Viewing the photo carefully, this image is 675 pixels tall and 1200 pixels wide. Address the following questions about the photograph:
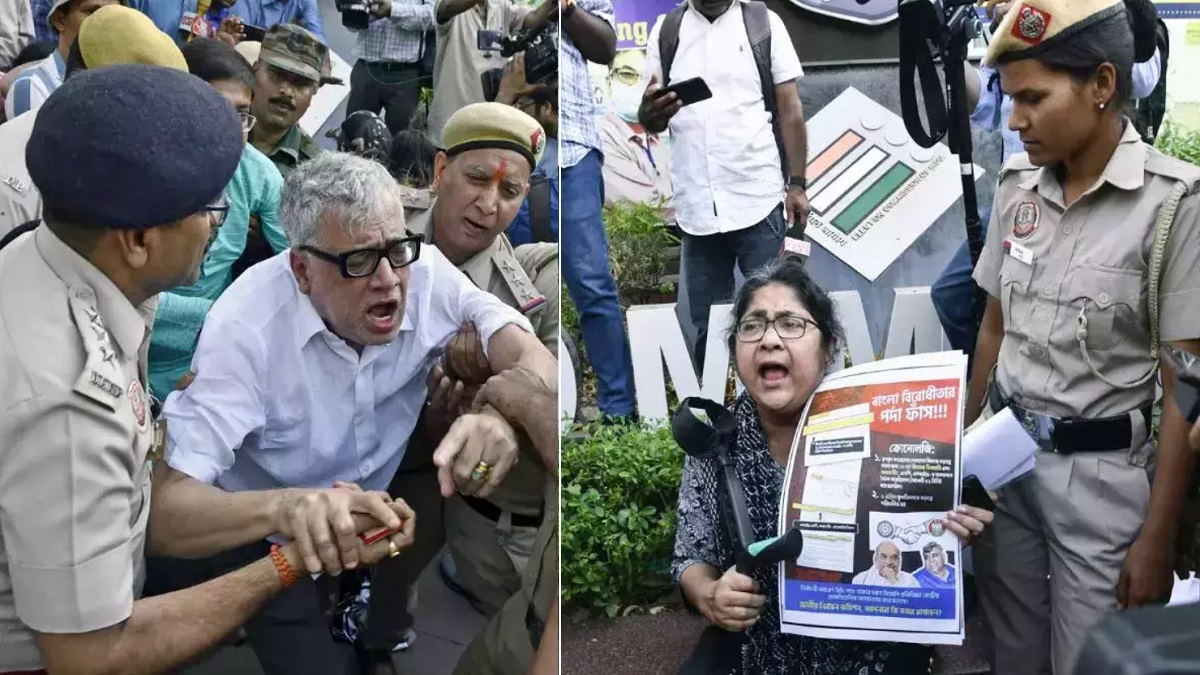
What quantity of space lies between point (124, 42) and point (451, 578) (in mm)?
967

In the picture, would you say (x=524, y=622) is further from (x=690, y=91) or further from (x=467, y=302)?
(x=690, y=91)

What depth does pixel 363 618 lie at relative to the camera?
181cm

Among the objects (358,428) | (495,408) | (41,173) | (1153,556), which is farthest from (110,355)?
(1153,556)

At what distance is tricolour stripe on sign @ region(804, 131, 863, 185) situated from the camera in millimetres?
2885

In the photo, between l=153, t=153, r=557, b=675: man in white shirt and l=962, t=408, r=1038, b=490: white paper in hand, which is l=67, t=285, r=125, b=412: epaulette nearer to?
l=153, t=153, r=557, b=675: man in white shirt

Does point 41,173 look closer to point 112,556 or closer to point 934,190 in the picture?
point 112,556

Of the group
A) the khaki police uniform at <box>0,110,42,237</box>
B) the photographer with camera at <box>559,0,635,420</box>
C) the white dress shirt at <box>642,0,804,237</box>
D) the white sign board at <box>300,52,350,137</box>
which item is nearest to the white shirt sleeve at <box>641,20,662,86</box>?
the white dress shirt at <box>642,0,804,237</box>

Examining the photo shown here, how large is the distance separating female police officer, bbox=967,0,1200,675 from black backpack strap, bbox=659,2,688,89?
2.52 feet

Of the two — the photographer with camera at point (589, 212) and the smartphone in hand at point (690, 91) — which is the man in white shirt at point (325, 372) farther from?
the smartphone in hand at point (690, 91)

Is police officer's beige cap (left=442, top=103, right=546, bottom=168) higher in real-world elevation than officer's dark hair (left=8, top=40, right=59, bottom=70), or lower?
lower

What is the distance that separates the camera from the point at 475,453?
5.84ft

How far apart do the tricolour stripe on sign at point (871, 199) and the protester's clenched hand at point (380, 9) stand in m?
1.43

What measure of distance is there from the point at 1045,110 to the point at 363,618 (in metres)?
1.75

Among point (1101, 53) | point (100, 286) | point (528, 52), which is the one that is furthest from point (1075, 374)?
point (100, 286)
